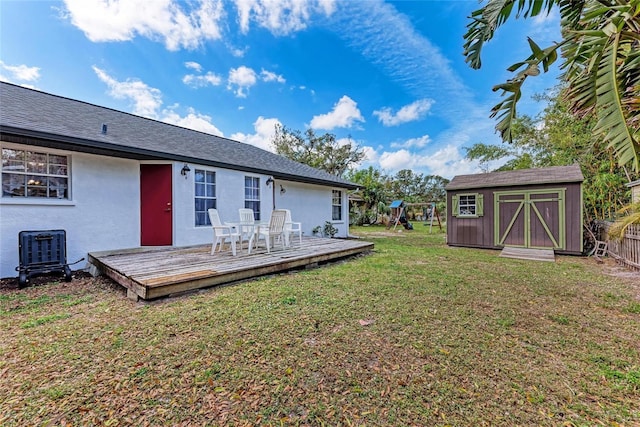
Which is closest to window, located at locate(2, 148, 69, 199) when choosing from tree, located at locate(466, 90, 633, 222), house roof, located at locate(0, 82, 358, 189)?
house roof, located at locate(0, 82, 358, 189)

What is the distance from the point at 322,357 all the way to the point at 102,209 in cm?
629

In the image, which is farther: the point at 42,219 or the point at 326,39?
the point at 326,39

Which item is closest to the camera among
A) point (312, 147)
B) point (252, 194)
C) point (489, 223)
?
point (252, 194)

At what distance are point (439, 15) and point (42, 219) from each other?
1339cm

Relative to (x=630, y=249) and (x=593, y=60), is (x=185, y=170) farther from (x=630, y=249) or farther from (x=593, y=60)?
(x=630, y=249)

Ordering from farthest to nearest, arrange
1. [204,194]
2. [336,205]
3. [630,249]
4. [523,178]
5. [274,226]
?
1. [336,205]
2. [523,178]
3. [204,194]
4. [274,226]
5. [630,249]

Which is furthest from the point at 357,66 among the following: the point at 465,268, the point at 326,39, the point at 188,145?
the point at 465,268

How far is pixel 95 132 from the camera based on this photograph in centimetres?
577

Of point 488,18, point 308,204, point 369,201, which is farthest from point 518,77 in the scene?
point 369,201

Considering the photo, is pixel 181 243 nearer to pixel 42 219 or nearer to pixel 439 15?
pixel 42 219

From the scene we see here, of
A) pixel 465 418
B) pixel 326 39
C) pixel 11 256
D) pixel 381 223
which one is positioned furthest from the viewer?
pixel 381 223

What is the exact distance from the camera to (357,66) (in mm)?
13578

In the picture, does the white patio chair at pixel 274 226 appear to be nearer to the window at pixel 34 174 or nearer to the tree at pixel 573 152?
the window at pixel 34 174

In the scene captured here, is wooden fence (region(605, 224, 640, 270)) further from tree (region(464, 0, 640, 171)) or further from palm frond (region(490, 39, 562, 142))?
palm frond (region(490, 39, 562, 142))
